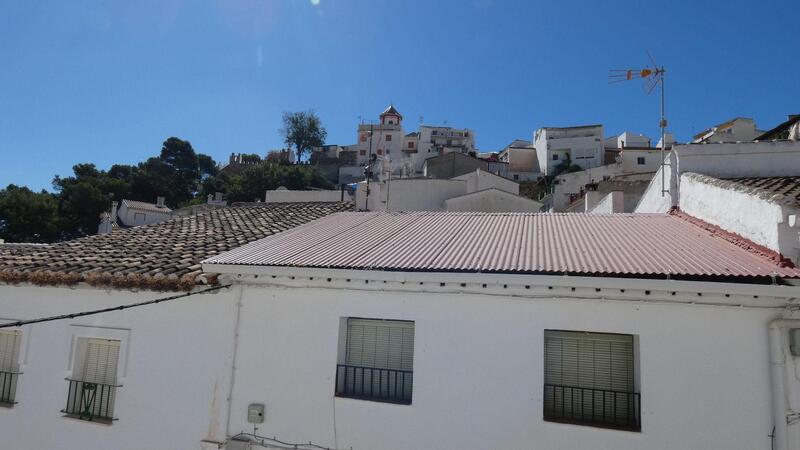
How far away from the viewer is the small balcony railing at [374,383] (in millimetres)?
5586

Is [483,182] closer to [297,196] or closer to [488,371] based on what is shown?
[297,196]

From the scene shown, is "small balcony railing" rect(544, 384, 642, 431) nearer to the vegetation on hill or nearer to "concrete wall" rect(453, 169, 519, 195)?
"concrete wall" rect(453, 169, 519, 195)

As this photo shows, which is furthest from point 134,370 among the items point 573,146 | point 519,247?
point 573,146

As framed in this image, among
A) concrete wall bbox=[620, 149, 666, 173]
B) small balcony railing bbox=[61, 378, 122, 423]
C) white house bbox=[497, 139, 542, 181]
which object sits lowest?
small balcony railing bbox=[61, 378, 122, 423]

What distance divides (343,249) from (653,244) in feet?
13.4

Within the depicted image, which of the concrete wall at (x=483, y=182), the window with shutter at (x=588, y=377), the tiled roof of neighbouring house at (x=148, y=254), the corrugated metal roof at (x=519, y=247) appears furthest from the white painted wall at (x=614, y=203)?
the concrete wall at (x=483, y=182)

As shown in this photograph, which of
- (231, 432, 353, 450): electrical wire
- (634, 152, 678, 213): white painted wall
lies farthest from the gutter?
(231, 432, 353, 450): electrical wire

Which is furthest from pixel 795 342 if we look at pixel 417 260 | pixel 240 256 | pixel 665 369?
pixel 240 256

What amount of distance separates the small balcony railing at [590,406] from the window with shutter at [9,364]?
7.47 metres

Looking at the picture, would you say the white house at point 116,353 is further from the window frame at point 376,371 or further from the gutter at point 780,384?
the gutter at point 780,384

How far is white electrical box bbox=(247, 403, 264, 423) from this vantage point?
5.64 m

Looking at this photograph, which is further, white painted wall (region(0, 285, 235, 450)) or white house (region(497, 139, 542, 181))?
white house (region(497, 139, 542, 181))

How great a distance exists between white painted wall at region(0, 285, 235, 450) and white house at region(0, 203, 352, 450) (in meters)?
0.01

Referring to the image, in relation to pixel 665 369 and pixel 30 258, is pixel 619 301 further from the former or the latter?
pixel 30 258
